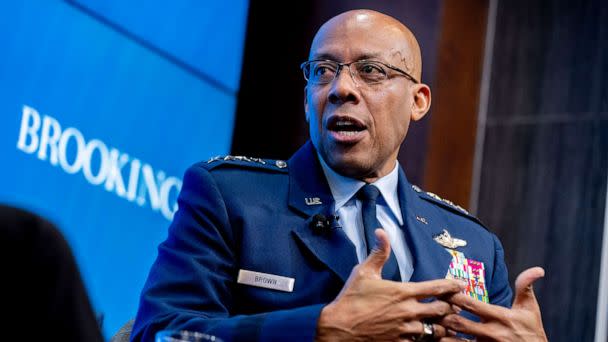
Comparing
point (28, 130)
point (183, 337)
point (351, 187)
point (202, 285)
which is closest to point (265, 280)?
point (202, 285)

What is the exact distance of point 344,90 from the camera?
8.13 ft

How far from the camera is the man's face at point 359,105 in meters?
2.48

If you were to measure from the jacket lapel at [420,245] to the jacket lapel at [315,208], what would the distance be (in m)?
0.18

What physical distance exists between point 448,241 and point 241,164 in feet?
1.95

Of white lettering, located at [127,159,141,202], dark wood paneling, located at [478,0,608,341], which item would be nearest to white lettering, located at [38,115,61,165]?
white lettering, located at [127,159,141,202]

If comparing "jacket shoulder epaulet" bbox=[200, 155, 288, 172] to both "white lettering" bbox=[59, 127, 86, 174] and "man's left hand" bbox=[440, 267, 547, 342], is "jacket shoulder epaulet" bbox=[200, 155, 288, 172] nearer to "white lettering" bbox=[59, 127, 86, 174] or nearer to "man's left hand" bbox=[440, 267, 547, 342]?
"man's left hand" bbox=[440, 267, 547, 342]

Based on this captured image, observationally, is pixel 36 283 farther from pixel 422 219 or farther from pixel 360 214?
pixel 422 219

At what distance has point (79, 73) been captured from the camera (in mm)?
3578

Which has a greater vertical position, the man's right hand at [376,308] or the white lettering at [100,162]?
the white lettering at [100,162]

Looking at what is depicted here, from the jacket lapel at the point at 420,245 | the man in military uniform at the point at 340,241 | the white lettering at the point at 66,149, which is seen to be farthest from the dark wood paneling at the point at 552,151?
→ the white lettering at the point at 66,149

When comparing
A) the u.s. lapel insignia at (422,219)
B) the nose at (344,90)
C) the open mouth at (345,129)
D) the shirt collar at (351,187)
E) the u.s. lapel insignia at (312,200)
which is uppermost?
the nose at (344,90)

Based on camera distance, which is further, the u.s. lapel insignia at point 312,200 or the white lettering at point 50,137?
the white lettering at point 50,137

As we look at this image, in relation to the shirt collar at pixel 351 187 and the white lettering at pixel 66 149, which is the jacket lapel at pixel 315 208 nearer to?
the shirt collar at pixel 351 187

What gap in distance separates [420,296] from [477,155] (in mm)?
2684
